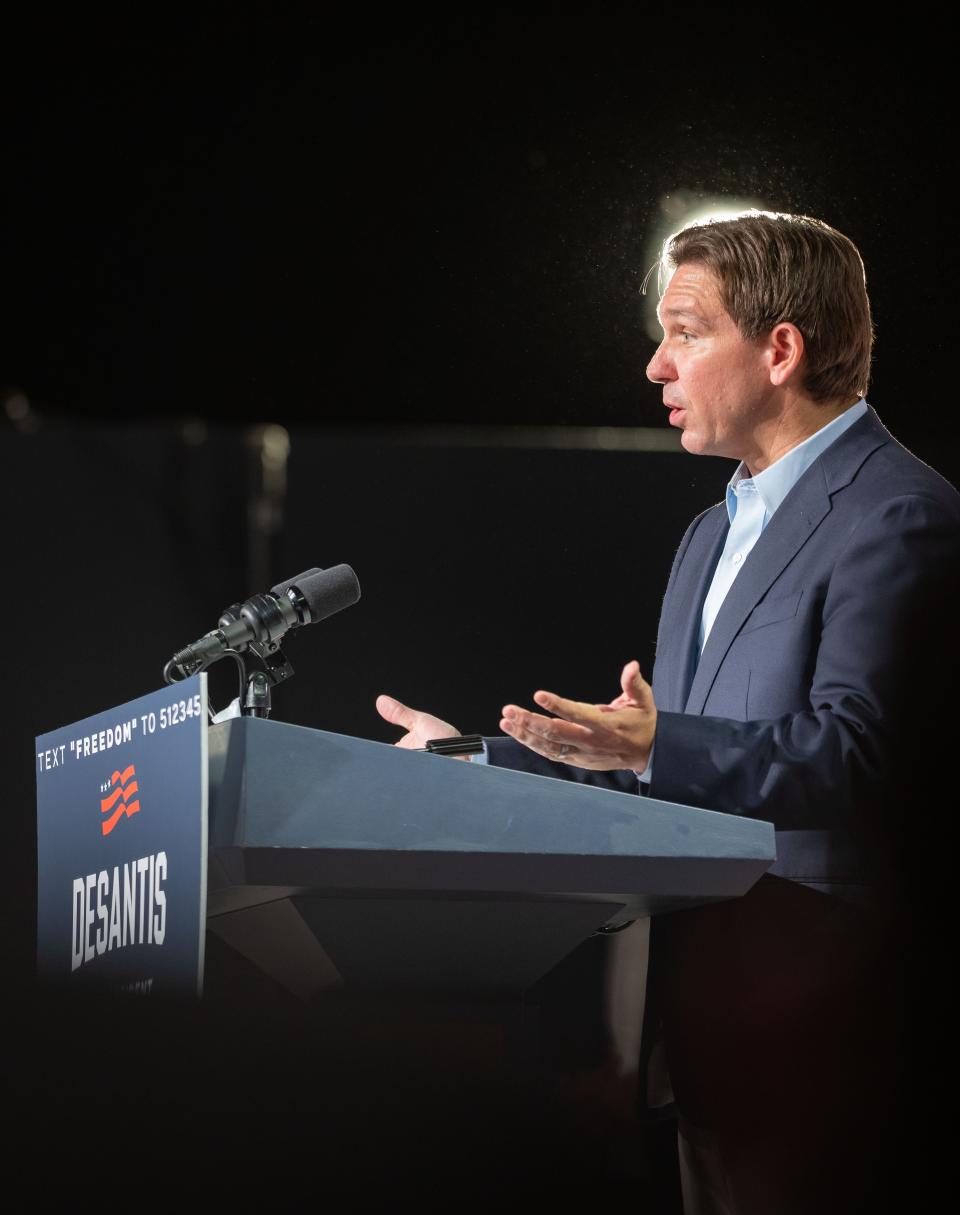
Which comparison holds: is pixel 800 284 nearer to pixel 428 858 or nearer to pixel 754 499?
pixel 754 499

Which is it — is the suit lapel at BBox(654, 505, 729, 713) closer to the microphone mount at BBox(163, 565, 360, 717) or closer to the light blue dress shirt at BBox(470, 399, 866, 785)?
the light blue dress shirt at BBox(470, 399, 866, 785)

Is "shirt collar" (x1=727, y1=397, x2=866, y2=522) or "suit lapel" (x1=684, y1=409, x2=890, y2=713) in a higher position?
"shirt collar" (x1=727, y1=397, x2=866, y2=522)

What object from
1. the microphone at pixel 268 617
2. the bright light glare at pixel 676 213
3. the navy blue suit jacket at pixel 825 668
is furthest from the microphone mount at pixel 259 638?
the bright light glare at pixel 676 213

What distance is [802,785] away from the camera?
4.39ft

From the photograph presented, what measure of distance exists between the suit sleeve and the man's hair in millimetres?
298

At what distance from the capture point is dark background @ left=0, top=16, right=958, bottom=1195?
206 centimetres

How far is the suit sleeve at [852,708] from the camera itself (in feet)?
4.33

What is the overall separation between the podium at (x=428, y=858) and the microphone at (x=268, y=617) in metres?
0.26

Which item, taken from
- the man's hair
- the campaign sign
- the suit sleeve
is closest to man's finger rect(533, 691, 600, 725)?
the suit sleeve

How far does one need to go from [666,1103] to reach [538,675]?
1.72 metres

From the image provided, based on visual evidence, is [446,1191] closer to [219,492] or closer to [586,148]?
[586,148]

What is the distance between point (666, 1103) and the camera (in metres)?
1.47

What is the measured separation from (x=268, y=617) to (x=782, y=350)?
0.72 m

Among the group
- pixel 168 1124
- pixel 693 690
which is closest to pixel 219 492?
pixel 693 690
